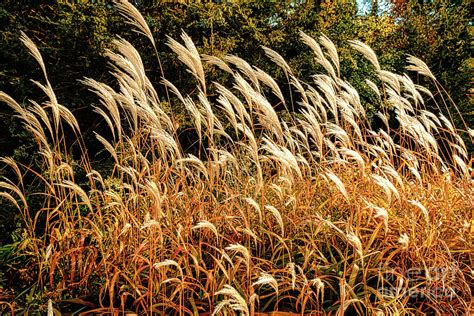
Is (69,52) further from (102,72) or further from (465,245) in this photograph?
(465,245)

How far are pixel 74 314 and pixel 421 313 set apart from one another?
5.35 ft

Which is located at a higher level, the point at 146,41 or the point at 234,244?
the point at 146,41

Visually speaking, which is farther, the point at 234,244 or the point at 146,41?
the point at 146,41

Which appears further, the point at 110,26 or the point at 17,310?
the point at 110,26

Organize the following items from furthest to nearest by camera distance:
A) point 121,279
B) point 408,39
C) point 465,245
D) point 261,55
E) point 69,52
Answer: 1. point 408,39
2. point 261,55
3. point 69,52
4. point 465,245
5. point 121,279

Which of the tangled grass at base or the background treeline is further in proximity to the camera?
the background treeline

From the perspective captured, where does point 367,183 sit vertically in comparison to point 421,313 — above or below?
above

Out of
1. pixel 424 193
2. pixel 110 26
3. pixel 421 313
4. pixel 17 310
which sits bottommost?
pixel 17 310

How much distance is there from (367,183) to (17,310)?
2086 millimetres

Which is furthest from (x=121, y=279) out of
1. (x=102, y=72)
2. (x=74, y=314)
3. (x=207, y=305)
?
(x=102, y=72)

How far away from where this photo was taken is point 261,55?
19.9 feet

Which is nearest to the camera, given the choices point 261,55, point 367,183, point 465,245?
point 465,245

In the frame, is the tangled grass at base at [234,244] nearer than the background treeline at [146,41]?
Yes

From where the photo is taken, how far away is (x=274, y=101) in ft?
20.7
